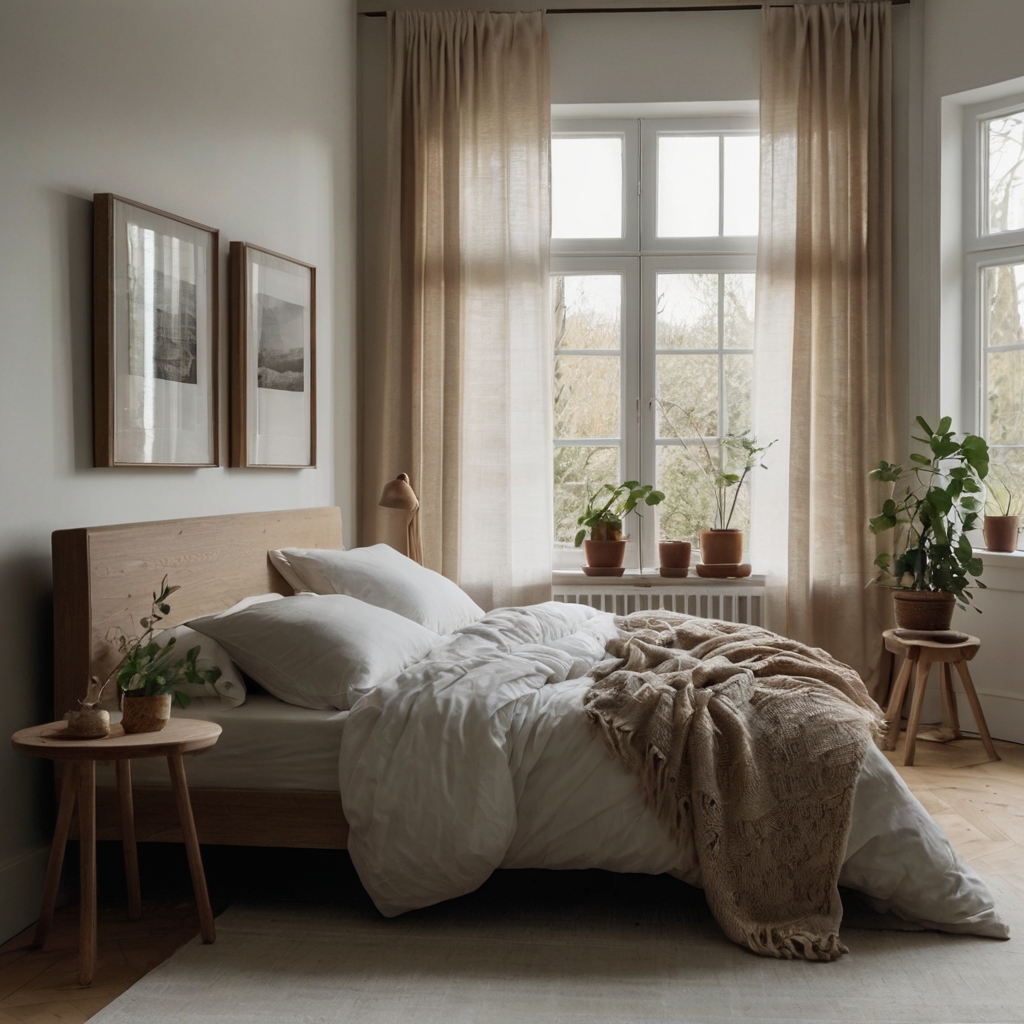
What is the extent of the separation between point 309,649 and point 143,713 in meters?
0.52

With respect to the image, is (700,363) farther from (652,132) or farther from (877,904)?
(877,904)

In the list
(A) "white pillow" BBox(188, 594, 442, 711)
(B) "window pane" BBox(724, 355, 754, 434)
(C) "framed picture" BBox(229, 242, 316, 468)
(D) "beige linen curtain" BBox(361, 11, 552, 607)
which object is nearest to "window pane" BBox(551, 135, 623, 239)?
(D) "beige linen curtain" BBox(361, 11, 552, 607)

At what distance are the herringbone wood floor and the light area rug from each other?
3.6 inches

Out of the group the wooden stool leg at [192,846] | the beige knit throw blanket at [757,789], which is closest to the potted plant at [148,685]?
the wooden stool leg at [192,846]

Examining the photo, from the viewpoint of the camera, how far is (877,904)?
2.58 metres

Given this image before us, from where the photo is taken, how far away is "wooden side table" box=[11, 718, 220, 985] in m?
2.27

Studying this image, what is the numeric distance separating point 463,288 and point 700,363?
117 centimetres

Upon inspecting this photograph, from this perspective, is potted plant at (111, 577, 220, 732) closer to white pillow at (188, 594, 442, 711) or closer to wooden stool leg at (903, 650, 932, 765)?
white pillow at (188, 594, 442, 711)

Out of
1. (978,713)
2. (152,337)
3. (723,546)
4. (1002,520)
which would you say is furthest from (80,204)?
(1002,520)

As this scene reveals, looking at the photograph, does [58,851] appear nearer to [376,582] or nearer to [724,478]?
[376,582]

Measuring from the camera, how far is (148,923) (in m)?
2.65

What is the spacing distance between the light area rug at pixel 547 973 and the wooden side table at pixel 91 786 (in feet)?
0.51

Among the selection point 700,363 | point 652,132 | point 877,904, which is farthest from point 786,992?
point 652,132

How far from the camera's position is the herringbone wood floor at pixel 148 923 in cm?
225
